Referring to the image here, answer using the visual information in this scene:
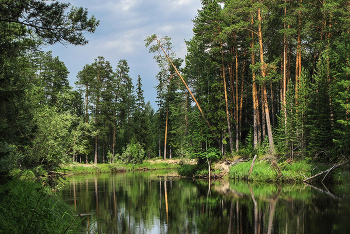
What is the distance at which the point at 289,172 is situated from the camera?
20641 mm

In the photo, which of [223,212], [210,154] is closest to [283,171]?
[210,154]

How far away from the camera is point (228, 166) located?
88.3 ft

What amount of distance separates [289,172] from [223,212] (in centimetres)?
1049

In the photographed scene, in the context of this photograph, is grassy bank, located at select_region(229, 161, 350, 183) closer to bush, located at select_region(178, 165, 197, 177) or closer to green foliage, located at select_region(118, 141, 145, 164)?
bush, located at select_region(178, 165, 197, 177)

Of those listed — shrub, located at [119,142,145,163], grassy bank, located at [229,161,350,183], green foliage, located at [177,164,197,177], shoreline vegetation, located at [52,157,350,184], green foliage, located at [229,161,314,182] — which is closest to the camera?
shoreline vegetation, located at [52,157,350,184]

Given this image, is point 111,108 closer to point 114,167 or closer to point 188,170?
point 114,167

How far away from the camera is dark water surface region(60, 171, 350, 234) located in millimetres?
9664

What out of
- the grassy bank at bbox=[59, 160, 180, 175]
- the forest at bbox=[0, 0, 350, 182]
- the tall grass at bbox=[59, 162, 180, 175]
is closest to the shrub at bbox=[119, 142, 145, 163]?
the tall grass at bbox=[59, 162, 180, 175]

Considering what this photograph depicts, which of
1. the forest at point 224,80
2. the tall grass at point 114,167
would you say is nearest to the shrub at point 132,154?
the tall grass at point 114,167

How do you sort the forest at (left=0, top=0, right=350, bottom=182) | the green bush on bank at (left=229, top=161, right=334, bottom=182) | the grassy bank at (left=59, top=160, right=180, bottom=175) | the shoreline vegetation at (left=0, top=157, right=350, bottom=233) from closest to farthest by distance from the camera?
the shoreline vegetation at (left=0, top=157, right=350, bottom=233) → the forest at (left=0, top=0, right=350, bottom=182) → the green bush on bank at (left=229, top=161, right=334, bottom=182) → the grassy bank at (left=59, top=160, right=180, bottom=175)

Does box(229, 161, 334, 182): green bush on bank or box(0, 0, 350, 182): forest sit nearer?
box(0, 0, 350, 182): forest

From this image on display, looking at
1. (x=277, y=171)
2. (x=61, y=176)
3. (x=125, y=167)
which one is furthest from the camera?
(x=125, y=167)

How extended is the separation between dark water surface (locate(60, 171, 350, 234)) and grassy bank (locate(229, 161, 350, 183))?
1.44 meters

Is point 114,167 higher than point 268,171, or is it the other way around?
point 268,171
